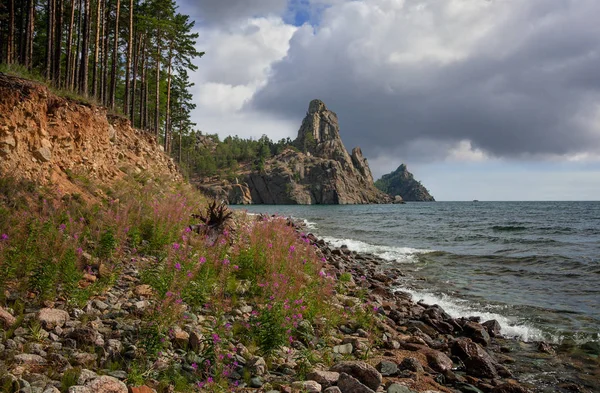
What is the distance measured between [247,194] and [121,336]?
14406 centimetres

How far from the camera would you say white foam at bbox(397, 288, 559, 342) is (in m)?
8.60

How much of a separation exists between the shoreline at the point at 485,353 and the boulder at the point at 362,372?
1706 millimetres

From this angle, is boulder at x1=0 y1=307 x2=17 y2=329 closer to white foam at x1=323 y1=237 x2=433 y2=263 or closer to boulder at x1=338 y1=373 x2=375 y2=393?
boulder at x1=338 y1=373 x2=375 y2=393

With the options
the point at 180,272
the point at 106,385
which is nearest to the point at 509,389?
the point at 180,272

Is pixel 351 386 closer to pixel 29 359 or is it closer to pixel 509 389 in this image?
pixel 509 389

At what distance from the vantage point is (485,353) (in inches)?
275

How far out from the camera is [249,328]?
573 cm

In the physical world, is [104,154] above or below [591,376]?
above

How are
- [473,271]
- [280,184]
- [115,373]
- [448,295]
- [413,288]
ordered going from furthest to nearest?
[280,184] → [473,271] → [413,288] → [448,295] → [115,373]

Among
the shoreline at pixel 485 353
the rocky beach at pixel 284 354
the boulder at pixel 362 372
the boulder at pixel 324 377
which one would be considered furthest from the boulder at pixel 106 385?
the shoreline at pixel 485 353

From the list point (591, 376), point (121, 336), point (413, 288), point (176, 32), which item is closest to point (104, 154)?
point (121, 336)

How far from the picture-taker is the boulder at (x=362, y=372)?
4.93 m

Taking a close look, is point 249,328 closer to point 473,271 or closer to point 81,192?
point 81,192

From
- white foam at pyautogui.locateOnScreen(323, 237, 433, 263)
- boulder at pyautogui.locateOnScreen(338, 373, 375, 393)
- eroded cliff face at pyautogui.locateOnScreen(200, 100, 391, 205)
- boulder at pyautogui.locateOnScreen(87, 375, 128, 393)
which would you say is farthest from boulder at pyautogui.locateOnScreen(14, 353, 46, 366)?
eroded cliff face at pyautogui.locateOnScreen(200, 100, 391, 205)
